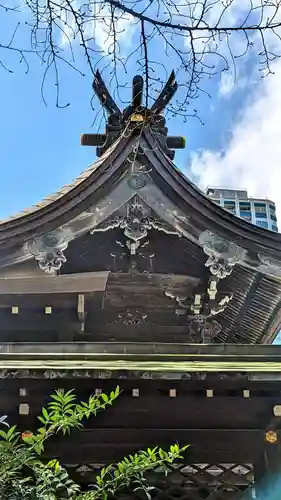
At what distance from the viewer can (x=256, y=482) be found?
190 inches

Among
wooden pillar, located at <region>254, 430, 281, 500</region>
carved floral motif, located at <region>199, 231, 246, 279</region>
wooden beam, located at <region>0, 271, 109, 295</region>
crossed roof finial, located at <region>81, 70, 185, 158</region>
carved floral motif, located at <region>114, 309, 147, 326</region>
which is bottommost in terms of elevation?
wooden pillar, located at <region>254, 430, 281, 500</region>

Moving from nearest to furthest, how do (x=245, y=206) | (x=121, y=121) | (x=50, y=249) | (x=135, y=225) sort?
(x=50, y=249)
(x=135, y=225)
(x=121, y=121)
(x=245, y=206)

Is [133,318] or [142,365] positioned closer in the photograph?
[142,365]

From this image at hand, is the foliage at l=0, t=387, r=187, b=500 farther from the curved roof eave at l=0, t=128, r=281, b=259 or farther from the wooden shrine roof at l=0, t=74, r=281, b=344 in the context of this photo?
the curved roof eave at l=0, t=128, r=281, b=259

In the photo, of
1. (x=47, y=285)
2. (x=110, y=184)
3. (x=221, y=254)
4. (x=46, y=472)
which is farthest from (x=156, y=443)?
(x=110, y=184)

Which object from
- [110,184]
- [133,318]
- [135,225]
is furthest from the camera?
[133,318]

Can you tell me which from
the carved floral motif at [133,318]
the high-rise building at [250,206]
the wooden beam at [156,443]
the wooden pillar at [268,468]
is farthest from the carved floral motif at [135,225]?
the high-rise building at [250,206]

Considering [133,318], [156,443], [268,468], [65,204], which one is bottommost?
[268,468]

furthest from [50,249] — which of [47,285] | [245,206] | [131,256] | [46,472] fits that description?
[245,206]

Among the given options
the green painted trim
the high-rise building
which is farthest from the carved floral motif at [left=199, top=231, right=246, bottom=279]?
the high-rise building

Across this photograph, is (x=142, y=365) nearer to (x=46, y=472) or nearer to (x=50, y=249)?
(x=46, y=472)

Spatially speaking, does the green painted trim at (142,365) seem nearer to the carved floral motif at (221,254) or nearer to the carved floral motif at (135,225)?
the carved floral motif at (221,254)

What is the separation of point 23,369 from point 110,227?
8.23ft

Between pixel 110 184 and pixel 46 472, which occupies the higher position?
pixel 110 184
